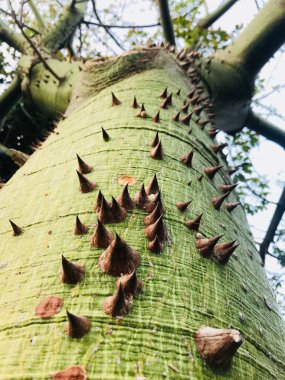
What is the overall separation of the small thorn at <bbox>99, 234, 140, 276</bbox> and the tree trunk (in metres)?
0.02

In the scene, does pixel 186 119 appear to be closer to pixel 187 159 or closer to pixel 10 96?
pixel 187 159

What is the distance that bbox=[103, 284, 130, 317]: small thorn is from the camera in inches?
32.6

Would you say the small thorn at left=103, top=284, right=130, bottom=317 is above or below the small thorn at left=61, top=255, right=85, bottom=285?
below

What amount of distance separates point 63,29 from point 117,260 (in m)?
4.91

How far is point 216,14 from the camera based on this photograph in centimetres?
559

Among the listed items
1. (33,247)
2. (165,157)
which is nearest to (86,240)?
(33,247)

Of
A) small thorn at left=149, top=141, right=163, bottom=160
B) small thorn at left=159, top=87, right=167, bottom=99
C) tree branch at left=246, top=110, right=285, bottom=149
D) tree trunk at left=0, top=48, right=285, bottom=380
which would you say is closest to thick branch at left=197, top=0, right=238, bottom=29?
tree branch at left=246, top=110, right=285, bottom=149

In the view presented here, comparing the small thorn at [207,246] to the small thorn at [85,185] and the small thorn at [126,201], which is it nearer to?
the small thorn at [126,201]

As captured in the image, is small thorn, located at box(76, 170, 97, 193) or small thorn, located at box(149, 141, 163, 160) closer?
small thorn, located at box(76, 170, 97, 193)

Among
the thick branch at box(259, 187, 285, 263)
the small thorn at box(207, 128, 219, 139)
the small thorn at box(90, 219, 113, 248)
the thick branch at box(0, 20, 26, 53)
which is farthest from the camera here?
the thick branch at box(0, 20, 26, 53)

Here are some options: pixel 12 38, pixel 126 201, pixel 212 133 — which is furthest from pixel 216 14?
pixel 126 201

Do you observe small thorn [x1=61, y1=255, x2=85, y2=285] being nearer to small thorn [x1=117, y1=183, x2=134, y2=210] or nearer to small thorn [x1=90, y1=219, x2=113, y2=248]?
small thorn [x1=90, y1=219, x2=113, y2=248]

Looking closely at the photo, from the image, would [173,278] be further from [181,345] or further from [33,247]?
[33,247]

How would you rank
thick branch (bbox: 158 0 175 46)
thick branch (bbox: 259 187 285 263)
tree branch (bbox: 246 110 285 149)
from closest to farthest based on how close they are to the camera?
thick branch (bbox: 158 0 175 46) < thick branch (bbox: 259 187 285 263) < tree branch (bbox: 246 110 285 149)
